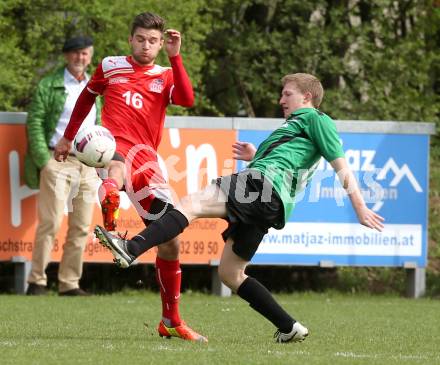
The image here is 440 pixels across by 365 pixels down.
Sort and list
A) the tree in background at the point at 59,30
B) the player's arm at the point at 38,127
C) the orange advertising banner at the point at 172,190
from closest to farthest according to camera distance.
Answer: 1. the player's arm at the point at 38,127
2. the orange advertising banner at the point at 172,190
3. the tree in background at the point at 59,30

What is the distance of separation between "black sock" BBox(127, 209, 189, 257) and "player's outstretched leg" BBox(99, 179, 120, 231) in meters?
0.31

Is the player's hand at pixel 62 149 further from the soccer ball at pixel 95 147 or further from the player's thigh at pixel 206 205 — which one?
the player's thigh at pixel 206 205

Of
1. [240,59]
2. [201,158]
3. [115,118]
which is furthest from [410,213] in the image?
[115,118]

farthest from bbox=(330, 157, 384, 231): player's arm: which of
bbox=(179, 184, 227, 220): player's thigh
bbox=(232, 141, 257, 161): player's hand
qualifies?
bbox=(179, 184, 227, 220): player's thigh

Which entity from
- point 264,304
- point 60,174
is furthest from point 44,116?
point 264,304

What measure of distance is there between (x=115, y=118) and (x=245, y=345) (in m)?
1.82

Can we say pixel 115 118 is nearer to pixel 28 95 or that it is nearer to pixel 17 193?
pixel 17 193

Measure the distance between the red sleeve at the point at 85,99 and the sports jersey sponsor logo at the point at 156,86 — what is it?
341 mm

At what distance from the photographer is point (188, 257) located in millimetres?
13156

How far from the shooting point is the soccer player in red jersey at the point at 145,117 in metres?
8.11

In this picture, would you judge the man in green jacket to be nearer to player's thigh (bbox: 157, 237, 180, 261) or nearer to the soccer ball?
player's thigh (bbox: 157, 237, 180, 261)

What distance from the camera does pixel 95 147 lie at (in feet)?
25.9

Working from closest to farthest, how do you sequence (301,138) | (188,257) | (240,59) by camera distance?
1. (301,138)
2. (188,257)
3. (240,59)

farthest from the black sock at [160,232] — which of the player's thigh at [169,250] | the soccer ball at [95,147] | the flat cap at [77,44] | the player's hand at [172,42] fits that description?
the flat cap at [77,44]
